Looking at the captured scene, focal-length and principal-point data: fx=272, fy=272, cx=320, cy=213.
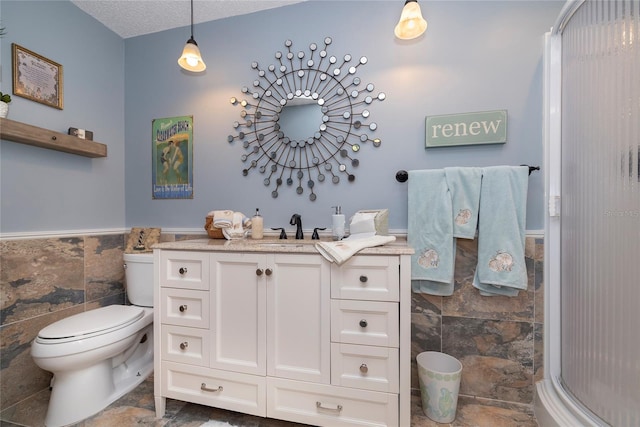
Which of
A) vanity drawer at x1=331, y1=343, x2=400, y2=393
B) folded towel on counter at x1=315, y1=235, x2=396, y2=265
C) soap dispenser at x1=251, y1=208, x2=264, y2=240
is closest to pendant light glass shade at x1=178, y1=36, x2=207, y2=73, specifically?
soap dispenser at x1=251, y1=208, x2=264, y2=240

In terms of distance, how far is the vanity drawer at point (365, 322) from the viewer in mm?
1097

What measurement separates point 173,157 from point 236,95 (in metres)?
0.65

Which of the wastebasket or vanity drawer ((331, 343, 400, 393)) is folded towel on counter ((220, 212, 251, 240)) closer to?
vanity drawer ((331, 343, 400, 393))

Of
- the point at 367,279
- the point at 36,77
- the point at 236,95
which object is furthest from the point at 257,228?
the point at 36,77

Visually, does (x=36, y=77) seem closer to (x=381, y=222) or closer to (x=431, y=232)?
(x=381, y=222)

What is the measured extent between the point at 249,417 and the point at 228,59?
2.19 metres

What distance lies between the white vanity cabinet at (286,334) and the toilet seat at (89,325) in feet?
0.90

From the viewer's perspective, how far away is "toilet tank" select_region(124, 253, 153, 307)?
176cm

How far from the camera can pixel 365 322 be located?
3.67ft

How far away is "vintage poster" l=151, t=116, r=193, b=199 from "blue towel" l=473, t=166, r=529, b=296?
1887mm

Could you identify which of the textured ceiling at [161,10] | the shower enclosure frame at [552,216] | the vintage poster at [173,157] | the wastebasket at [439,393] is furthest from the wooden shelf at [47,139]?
the shower enclosure frame at [552,216]

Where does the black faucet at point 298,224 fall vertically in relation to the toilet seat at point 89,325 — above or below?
A: above

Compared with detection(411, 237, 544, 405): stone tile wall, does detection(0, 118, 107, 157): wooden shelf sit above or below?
above

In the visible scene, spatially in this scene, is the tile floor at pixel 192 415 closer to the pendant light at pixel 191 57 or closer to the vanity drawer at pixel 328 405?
the vanity drawer at pixel 328 405
